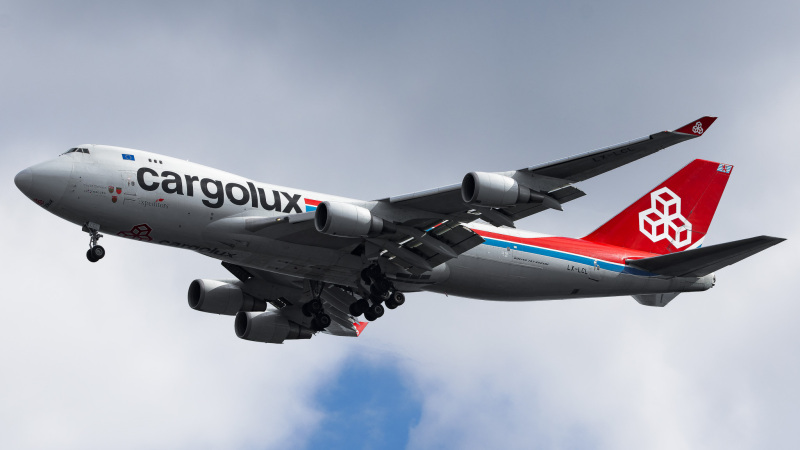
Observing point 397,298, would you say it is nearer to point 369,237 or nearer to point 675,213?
point 369,237

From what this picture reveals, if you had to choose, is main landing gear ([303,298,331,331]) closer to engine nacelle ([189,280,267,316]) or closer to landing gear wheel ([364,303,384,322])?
landing gear wheel ([364,303,384,322])

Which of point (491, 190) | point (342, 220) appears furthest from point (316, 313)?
point (491, 190)

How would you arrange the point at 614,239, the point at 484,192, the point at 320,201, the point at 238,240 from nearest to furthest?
the point at 484,192
the point at 238,240
the point at 320,201
the point at 614,239

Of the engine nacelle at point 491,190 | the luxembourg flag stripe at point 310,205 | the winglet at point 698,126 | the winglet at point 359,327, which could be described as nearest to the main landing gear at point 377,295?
the luxembourg flag stripe at point 310,205

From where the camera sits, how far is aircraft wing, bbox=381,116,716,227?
105 feet

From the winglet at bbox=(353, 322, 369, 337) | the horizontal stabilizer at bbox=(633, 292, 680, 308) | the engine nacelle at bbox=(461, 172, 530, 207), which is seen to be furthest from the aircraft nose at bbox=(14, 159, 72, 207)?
the horizontal stabilizer at bbox=(633, 292, 680, 308)

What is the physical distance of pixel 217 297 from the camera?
4378 centimetres

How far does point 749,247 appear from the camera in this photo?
124 feet

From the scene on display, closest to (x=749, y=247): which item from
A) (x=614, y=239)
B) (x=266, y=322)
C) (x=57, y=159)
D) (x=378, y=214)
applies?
(x=614, y=239)

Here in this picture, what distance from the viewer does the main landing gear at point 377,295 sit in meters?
38.3

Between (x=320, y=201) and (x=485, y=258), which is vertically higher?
(x=320, y=201)

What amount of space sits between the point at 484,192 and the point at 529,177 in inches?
69.9

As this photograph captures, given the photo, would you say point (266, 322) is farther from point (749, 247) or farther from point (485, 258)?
point (749, 247)

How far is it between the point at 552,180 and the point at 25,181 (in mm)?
16687
